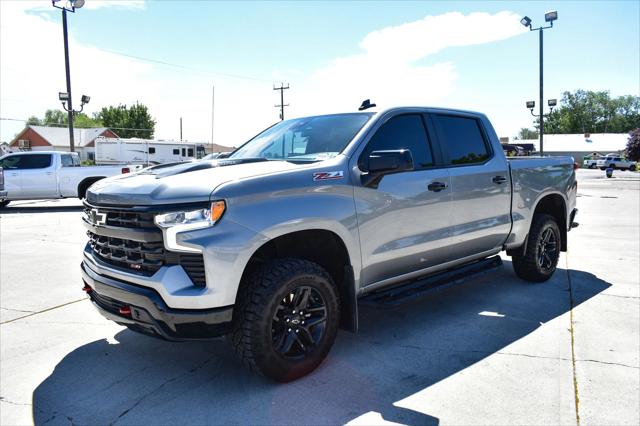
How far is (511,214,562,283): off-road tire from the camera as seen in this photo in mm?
5586

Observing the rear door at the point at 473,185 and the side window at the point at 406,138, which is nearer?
the side window at the point at 406,138

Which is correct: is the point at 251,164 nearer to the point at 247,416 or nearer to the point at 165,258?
the point at 165,258

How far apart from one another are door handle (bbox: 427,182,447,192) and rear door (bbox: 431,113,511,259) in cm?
18

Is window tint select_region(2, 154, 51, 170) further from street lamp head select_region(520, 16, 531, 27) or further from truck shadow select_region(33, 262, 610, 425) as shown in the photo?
street lamp head select_region(520, 16, 531, 27)

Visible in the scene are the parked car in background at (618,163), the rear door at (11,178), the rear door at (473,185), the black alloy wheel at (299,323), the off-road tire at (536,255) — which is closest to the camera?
the black alloy wheel at (299,323)

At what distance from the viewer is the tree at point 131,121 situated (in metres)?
75.4

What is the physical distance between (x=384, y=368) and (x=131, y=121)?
79.0 m

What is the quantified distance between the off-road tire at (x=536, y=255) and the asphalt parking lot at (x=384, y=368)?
0.15 metres

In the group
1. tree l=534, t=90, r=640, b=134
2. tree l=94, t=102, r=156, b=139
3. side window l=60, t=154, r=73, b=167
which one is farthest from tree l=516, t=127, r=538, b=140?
side window l=60, t=154, r=73, b=167

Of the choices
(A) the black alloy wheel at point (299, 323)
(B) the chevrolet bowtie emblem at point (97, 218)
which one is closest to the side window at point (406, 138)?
(A) the black alloy wheel at point (299, 323)

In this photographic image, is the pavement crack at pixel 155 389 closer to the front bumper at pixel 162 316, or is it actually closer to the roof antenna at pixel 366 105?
the front bumper at pixel 162 316

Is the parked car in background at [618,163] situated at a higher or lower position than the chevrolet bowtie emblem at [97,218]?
higher

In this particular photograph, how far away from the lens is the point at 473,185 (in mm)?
4633

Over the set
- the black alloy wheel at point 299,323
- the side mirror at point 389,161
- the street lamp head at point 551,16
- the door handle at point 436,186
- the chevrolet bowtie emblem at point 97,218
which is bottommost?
the black alloy wheel at point 299,323
